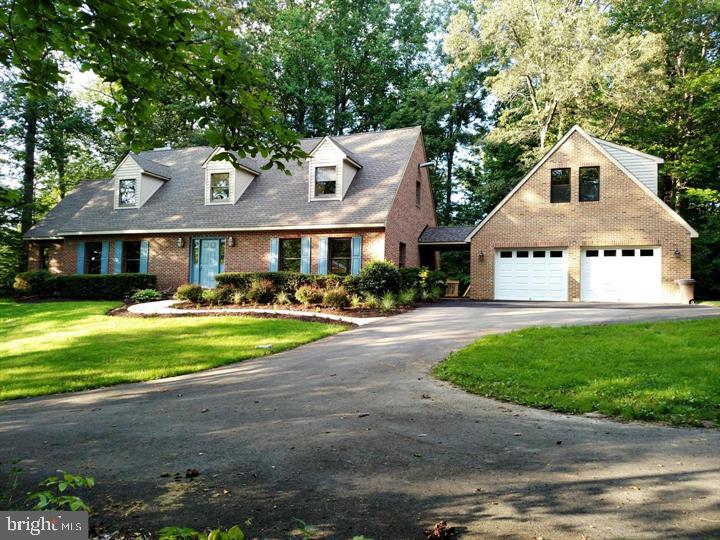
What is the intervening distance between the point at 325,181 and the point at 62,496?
18.7 metres

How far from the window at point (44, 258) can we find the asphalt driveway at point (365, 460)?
22901mm

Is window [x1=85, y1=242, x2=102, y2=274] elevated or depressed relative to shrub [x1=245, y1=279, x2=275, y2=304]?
elevated

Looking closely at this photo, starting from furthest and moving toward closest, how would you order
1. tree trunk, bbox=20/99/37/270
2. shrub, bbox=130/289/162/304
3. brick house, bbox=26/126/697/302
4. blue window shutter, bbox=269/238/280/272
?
tree trunk, bbox=20/99/37/270, blue window shutter, bbox=269/238/280/272, shrub, bbox=130/289/162/304, brick house, bbox=26/126/697/302

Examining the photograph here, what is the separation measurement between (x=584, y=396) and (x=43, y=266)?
93.5ft

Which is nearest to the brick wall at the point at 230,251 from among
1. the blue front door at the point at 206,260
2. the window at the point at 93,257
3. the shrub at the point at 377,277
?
the blue front door at the point at 206,260

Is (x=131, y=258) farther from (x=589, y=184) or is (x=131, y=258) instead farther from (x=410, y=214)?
(x=589, y=184)

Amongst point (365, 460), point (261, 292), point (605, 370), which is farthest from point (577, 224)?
point (365, 460)

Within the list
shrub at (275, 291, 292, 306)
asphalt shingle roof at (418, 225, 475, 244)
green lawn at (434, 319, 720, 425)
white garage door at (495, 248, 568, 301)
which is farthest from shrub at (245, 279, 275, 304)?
white garage door at (495, 248, 568, 301)

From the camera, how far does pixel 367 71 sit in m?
34.5

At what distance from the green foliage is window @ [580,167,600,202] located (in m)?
20.2

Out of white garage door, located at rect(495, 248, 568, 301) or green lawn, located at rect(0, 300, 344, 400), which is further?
white garage door, located at rect(495, 248, 568, 301)

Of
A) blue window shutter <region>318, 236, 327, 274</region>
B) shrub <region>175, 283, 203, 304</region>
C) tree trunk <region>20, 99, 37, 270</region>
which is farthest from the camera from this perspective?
tree trunk <region>20, 99, 37, 270</region>

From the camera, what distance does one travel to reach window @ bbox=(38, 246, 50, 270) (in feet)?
83.3

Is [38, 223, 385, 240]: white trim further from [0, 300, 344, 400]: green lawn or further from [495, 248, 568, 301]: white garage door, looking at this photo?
[0, 300, 344, 400]: green lawn
